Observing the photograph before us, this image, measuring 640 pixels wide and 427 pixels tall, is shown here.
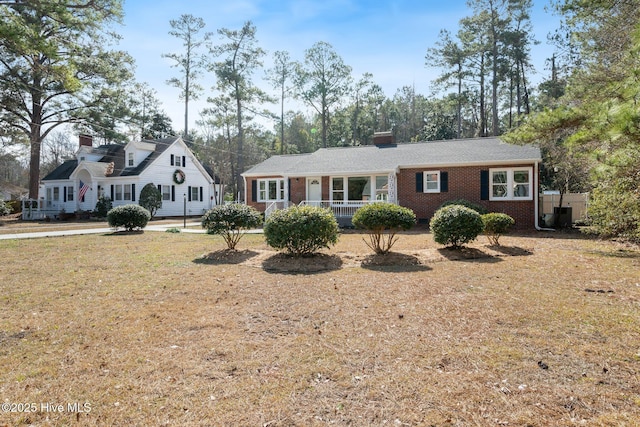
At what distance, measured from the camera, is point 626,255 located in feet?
30.8

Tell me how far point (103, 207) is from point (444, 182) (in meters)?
24.6

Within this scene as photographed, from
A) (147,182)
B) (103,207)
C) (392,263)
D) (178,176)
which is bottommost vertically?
(392,263)

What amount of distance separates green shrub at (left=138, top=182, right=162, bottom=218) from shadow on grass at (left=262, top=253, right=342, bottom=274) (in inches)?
841

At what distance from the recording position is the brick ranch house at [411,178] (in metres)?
16.5

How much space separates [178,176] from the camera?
30.5 m

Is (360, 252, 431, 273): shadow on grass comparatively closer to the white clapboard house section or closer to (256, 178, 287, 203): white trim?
(256, 178, 287, 203): white trim

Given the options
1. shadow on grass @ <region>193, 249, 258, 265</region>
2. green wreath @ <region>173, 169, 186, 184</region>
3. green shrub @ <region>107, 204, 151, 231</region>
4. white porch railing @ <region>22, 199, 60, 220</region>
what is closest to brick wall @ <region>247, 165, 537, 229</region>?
shadow on grass @ <region>193, 249, 258, 265</region>

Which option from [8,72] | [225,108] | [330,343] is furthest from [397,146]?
[8,72]

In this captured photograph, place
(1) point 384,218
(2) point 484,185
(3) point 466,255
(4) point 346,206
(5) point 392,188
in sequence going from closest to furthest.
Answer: (1) point 384,218 → (3) point 466,255 → (2) point 484,185 → (5) point 392,188 → (4) point 346,206

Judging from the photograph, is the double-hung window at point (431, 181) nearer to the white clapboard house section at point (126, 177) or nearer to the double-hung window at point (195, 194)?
the white clapboard house section at point (126, 177)

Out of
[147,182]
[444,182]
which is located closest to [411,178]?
[444,182]

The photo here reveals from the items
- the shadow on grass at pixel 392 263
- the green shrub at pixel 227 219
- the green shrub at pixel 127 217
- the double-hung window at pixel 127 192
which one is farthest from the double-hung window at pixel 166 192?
the shadow on grass at pixel 392 263

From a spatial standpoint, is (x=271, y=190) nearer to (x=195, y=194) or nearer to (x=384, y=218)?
(x=195, y=194)

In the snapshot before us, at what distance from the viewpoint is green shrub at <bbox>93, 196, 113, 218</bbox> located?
27484mm
